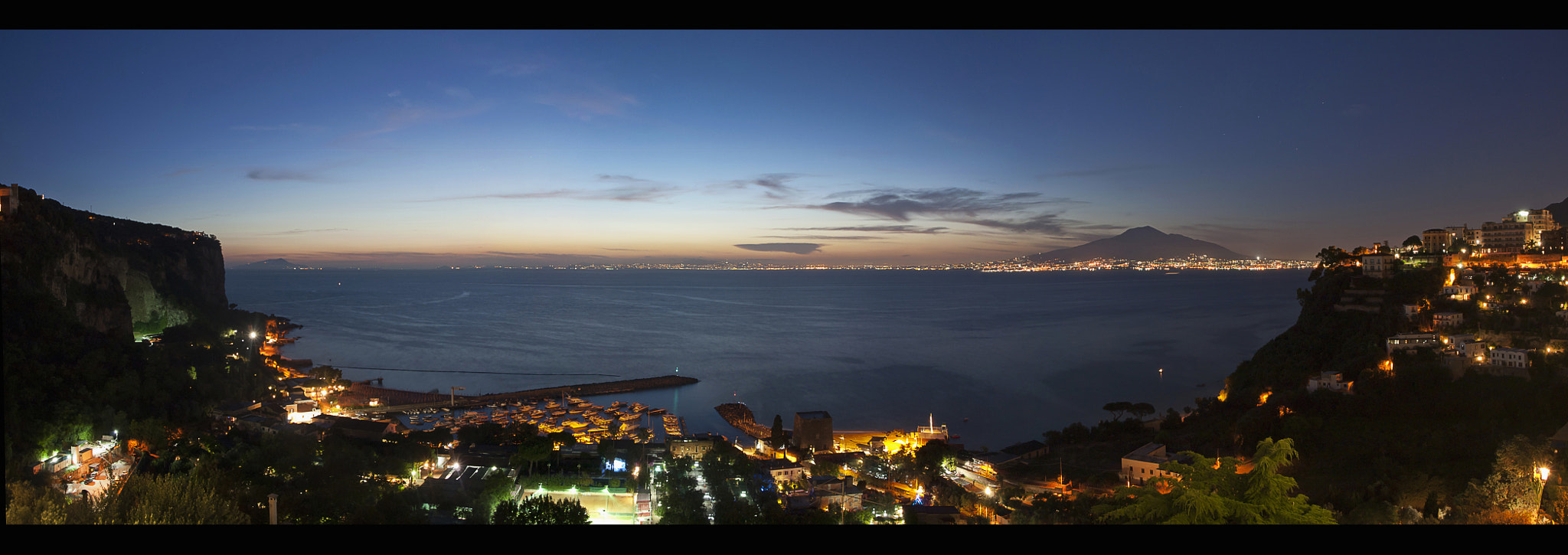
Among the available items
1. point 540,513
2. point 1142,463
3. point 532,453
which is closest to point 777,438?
point 532,453

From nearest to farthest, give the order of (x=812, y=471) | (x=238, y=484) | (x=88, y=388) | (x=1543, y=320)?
(x=238, y=484), (x=88, y=388), (x=812, y=471), (x=1543, y=320)

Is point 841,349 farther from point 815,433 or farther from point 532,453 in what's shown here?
point 532,453

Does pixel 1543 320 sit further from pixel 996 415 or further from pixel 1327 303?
pixel 996 415

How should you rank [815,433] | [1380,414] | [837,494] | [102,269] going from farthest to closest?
[102,269] < [815,433] < [1380,414] < [837,494]

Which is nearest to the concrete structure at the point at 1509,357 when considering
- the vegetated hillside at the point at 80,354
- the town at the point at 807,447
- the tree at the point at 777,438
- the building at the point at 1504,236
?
the town at the point at 807,447
